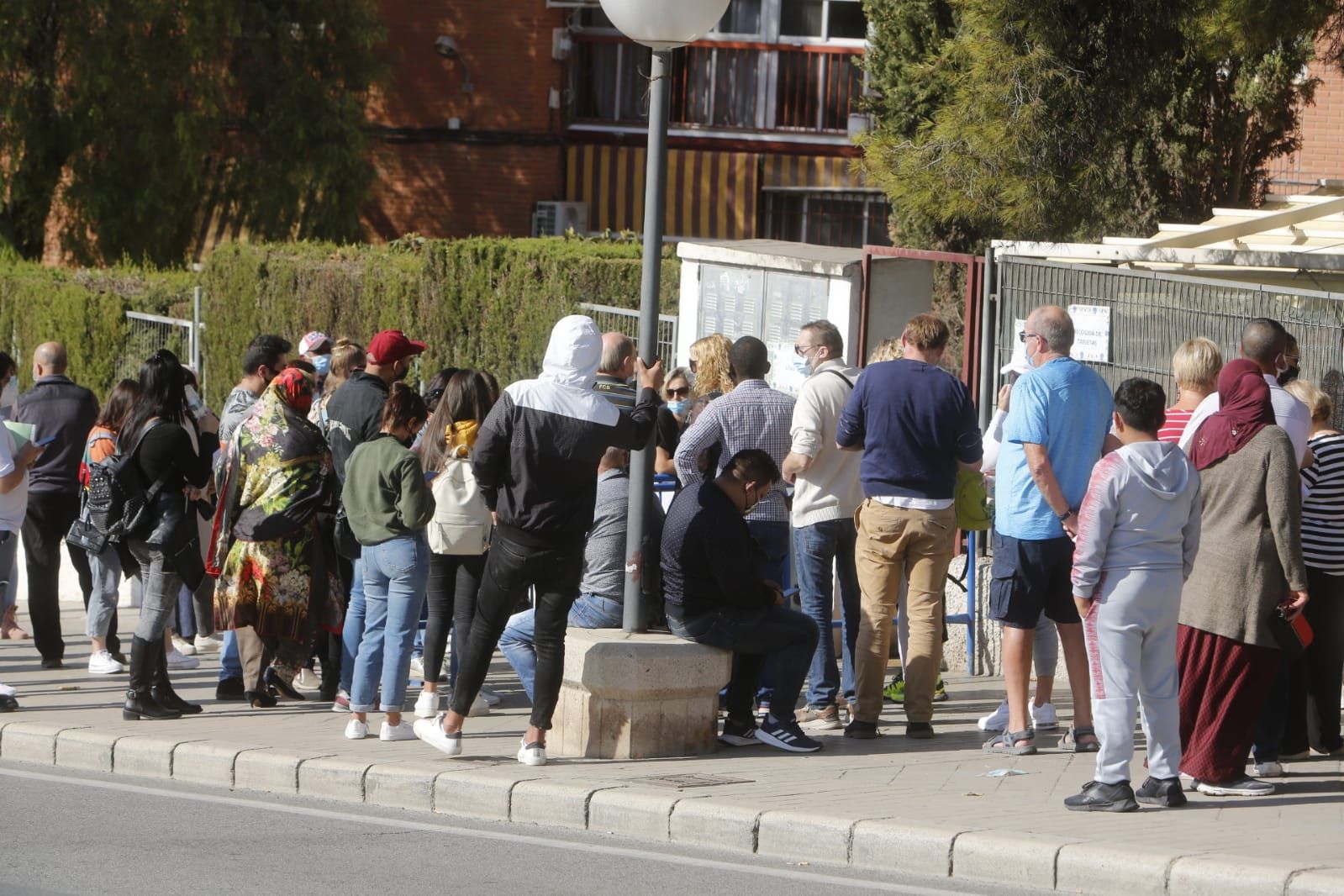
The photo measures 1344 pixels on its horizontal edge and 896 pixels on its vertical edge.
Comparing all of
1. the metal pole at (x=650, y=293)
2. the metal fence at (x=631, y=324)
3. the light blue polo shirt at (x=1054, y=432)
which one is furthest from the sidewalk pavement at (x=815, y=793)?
the metal fence at (x=631, y=324)

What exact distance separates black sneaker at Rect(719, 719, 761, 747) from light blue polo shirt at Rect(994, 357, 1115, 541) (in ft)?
5.08

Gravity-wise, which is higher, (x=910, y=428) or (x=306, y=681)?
(x=910, y=428)

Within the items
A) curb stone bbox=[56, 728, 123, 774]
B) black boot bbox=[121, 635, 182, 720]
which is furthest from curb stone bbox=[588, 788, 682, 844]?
black boot bbox=[121, 635, 182, 720]

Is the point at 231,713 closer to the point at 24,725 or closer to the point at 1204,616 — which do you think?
the point at 24,725

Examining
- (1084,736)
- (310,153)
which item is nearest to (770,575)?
(1084,736)

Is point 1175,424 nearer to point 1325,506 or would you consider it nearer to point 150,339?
point 1325,506

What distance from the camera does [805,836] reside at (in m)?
6.99

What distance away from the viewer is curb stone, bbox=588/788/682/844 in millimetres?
7266

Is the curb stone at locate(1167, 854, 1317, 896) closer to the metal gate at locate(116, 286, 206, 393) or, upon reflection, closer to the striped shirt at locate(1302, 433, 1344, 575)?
the striped shirt at locate(1302, 433, 1344, 575)

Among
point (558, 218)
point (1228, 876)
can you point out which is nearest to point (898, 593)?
point (1228, 876)

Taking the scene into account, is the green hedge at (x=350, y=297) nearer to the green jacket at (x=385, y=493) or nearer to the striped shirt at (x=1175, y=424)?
the green jacket at (x=385, y=493)

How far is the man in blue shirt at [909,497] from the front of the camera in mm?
8430

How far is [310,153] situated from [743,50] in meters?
6.67

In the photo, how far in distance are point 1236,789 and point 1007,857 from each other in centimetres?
146
